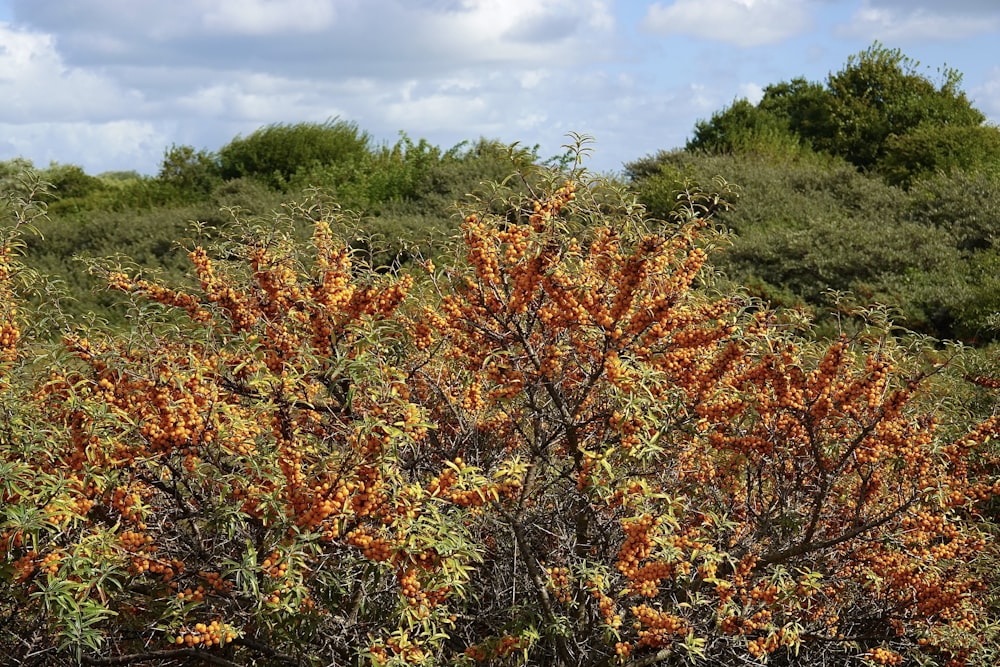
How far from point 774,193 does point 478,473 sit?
43.3 feet

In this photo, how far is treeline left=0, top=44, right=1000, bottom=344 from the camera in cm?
1141

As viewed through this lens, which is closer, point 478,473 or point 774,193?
point 478,473

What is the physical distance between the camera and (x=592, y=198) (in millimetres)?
3988

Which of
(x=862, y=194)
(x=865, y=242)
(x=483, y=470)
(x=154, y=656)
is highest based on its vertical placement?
(x=862, y=194)

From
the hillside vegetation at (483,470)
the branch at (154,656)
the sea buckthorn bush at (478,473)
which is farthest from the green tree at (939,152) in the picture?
the branch at (154,656)

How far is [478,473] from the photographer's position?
146 inches

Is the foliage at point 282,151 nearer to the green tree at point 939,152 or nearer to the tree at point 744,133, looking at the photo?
the tree at point 744,133

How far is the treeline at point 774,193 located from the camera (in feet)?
37.4

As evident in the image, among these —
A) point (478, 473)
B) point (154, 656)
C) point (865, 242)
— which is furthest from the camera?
point (865, 242)

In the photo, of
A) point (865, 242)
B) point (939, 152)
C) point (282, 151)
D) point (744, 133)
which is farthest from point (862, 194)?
point (282, 151)

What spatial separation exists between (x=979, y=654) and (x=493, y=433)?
204cm

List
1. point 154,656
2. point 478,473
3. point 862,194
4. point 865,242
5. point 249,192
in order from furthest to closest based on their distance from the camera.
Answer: point 249,192, point 862,194, point 865,242, point 478,473, point 154,656

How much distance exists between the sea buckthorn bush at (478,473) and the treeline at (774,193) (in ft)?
1.57

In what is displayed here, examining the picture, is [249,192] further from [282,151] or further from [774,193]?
[774,193]
